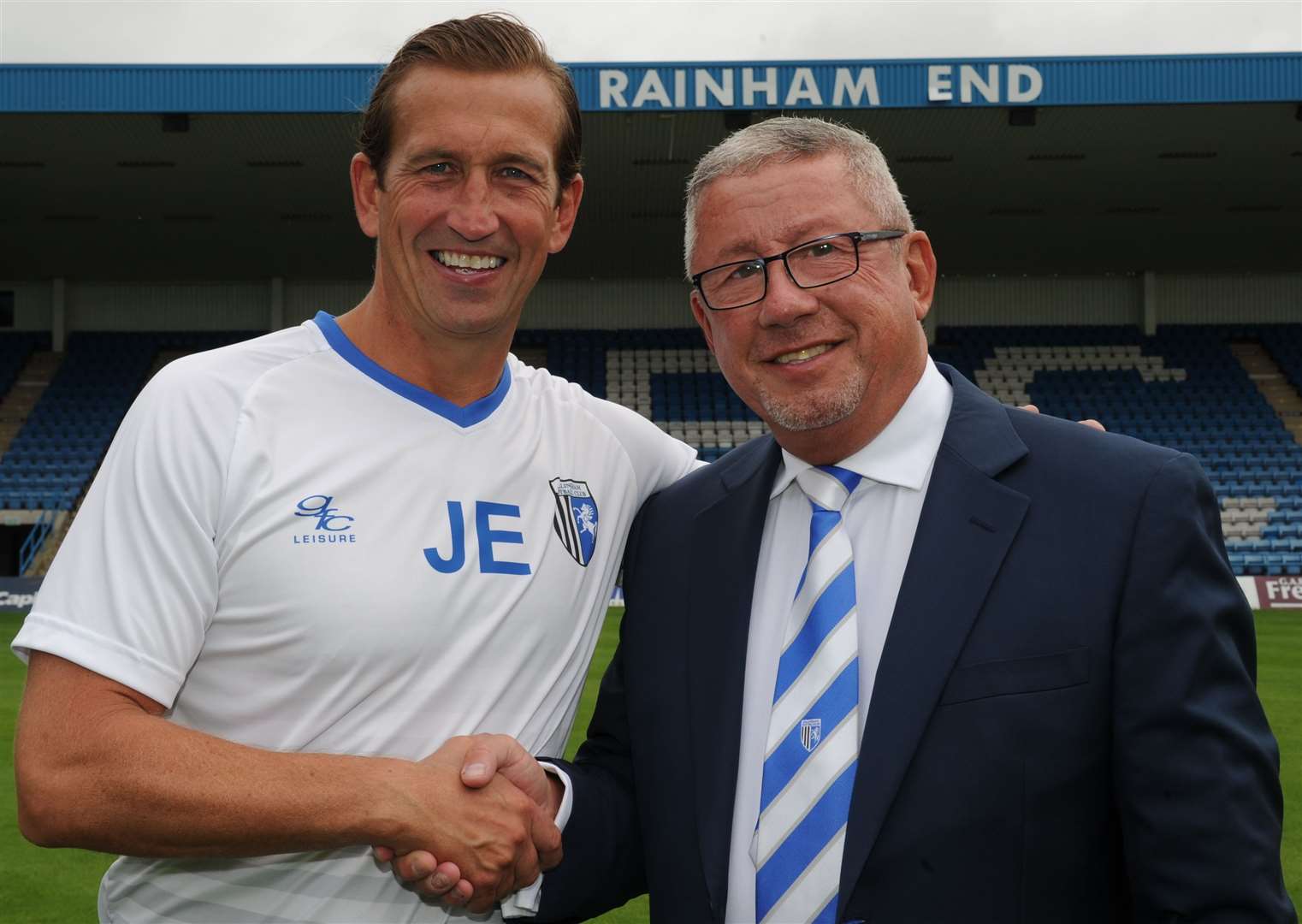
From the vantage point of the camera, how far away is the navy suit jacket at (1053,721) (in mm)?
1949

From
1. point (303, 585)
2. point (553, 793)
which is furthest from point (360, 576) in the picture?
point (553, 793)

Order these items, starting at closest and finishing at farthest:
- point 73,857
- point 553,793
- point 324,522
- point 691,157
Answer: point 324,522 → point 553,793 → point 73,857 → point 691,157

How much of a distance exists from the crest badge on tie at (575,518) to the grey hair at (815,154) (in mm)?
732

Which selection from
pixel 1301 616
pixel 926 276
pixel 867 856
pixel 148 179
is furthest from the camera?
pixel 148 179

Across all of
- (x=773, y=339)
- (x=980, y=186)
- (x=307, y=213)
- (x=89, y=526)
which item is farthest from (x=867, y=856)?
(x=307, y=213)

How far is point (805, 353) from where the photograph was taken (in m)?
2.42

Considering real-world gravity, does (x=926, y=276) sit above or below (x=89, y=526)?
above

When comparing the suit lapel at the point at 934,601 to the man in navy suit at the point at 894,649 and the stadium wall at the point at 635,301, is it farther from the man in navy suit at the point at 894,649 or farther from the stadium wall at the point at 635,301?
the stadium wall at the point at 635,301

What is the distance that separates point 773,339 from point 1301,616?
17.5 metres

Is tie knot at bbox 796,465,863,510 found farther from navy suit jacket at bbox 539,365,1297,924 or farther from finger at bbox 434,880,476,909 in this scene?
finger at bbox 434,880,476,909

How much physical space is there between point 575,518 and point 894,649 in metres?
0.85

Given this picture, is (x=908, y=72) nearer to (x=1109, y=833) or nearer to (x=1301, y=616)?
(x=1301, y=616)

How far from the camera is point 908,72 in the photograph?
58.2 feet

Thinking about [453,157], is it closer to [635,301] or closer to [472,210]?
[472,210]
